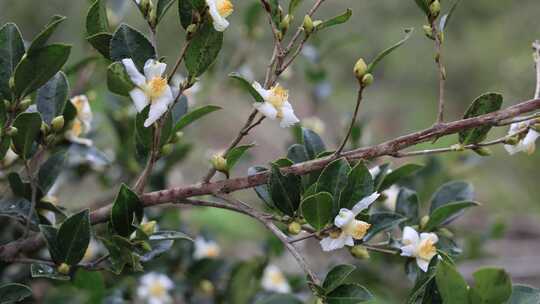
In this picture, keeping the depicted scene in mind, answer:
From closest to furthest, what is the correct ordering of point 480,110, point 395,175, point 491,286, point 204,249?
1. point 491,286
2. point 480,110
3. point 395,175
4. point 204,249

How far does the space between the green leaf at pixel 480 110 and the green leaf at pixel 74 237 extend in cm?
39

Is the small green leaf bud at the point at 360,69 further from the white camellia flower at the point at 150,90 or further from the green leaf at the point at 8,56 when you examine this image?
the green leaf at the point at 8,56

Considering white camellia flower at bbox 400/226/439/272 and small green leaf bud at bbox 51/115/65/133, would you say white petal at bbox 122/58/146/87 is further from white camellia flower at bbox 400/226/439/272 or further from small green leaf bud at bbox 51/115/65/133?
white camellia flower at bbox 400/226/439/272

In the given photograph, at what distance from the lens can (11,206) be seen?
2.26 feet

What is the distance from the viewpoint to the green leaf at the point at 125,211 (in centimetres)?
62

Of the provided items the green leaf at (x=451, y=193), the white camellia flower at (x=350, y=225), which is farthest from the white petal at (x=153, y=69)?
the green leaf at (x=451, y=193)

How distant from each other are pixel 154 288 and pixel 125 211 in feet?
1.55

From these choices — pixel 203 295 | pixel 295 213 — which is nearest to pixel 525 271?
pixel 203 295

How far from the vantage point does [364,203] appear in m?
0.58

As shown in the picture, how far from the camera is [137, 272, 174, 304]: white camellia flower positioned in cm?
105

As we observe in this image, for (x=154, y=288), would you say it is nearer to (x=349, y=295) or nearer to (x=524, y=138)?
(x=349, y=295)

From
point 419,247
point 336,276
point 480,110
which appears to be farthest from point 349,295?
point 480,110

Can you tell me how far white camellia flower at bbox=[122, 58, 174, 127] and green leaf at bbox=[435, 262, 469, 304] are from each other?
0.28 m

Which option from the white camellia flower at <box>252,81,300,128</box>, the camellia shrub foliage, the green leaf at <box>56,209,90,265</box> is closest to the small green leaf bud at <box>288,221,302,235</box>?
the camellia shrub foliage
